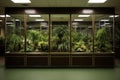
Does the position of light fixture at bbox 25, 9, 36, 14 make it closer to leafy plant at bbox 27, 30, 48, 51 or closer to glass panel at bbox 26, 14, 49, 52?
glass panel at bbox 26, 14, 49, 52

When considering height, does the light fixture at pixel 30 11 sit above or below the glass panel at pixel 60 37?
above

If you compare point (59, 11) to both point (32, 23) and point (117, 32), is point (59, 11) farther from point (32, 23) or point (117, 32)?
point (117, 32)

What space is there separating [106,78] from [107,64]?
2.50 meters

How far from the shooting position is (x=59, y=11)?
9.88 metres

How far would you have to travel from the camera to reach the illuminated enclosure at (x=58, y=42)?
32.1ft

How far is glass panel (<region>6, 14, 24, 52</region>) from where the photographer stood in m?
9.96

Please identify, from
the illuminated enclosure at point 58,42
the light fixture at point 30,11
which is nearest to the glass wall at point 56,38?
the illuminated enclosure at point 58,42

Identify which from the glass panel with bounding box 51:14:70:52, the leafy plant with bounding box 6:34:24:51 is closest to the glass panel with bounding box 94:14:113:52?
the glass panel with bounding box 51:14:70:52

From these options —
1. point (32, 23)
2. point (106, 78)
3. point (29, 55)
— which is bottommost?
point (106, 78)

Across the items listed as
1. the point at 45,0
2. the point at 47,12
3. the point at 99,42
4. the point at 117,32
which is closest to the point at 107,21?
the point at 99,42

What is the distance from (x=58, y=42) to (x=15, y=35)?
6.93 feet

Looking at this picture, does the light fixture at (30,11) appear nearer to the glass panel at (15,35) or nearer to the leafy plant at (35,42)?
the glass panel at (15,35)

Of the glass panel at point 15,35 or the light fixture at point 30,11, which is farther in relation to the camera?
the glass panel at point 15,35

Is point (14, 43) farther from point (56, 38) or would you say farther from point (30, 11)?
point (56, 38)
